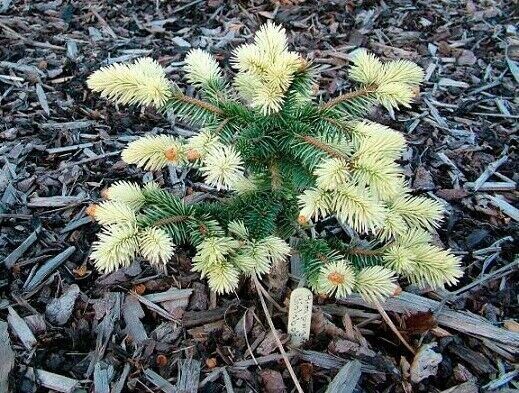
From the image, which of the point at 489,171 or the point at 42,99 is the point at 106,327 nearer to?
the point at 42,99

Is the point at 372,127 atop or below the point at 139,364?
atop

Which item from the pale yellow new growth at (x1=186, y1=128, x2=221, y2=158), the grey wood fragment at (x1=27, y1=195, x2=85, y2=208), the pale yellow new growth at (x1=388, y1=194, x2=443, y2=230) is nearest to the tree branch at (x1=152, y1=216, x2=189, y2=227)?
the pale yellow new growth at (x1=186, y1=128, x2=221, y2=158)

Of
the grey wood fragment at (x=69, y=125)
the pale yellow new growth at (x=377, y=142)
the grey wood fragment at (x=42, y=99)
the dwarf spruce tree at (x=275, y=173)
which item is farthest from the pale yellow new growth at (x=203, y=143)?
the grey wood fragment at (x=42, y=99)

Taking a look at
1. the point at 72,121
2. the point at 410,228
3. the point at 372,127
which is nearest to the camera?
the point at 372,127

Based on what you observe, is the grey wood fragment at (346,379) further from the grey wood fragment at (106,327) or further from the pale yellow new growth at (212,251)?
the grey wood fragment at (106,327)

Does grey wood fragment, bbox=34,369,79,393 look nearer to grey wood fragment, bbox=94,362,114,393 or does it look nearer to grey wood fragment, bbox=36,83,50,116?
grey wood fragment, bbox=94,362,114,393

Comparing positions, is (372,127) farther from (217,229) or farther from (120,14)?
(120,14)

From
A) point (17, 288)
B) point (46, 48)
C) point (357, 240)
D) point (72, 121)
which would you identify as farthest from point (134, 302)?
point (46, 48)
